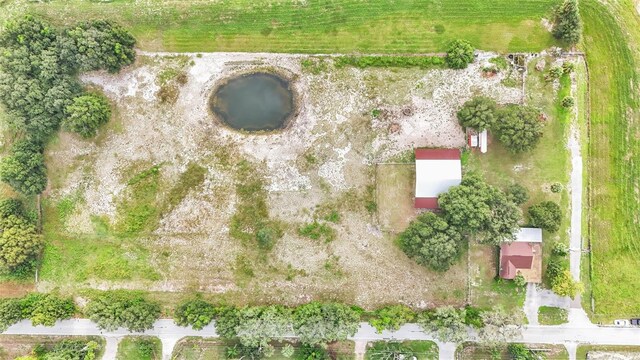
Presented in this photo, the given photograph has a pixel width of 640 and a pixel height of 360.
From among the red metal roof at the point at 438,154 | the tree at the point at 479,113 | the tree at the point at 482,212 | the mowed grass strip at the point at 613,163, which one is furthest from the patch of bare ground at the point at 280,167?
the mowed grass strip at the point at 613,163

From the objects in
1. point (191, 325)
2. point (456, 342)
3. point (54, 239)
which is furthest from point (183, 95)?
point (456, 342)

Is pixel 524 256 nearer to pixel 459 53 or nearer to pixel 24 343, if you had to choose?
pixel 459 53

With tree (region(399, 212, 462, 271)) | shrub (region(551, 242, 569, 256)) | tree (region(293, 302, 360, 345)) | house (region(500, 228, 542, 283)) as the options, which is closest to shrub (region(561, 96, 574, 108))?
house (region(500, 228, 542, 283))

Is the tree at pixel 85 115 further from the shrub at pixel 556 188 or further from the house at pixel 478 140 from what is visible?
the shrub at pixel 556 188

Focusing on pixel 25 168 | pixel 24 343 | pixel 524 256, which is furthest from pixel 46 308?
pixel 524 256

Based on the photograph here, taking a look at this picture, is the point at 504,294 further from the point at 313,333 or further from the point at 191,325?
the point at 191,325
